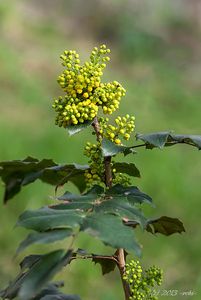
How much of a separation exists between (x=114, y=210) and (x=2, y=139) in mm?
3454

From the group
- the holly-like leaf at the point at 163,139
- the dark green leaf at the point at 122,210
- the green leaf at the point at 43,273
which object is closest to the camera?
the green leaf at the point at 43,273

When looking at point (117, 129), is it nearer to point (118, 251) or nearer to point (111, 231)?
point (118, 251)

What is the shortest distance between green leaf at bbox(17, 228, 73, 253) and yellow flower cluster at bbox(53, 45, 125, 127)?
263 millimetres

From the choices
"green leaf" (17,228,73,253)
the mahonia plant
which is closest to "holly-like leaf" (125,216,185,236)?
the mahonia plant

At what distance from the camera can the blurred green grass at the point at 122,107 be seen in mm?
3250

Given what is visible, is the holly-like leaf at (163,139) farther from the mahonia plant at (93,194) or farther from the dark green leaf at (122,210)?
the dark green leaf at (122,210)

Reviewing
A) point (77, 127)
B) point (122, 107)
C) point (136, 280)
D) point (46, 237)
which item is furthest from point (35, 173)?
point (122, 107)

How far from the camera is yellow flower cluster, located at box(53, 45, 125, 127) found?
105 centimetres

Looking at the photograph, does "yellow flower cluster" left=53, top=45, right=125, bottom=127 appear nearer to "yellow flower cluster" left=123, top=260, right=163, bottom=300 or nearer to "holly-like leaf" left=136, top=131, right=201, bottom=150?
"holly-like leaf" left=136, top=131, right=201, bottom=150

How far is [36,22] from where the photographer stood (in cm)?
786

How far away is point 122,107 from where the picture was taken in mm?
5758

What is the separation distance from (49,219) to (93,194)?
0.15 metres

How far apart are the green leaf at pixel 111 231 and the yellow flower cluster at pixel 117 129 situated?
0.84ft

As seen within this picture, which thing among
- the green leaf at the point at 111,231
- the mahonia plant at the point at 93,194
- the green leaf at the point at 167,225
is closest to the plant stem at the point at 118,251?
the mahonia plant at the point at 93,194
